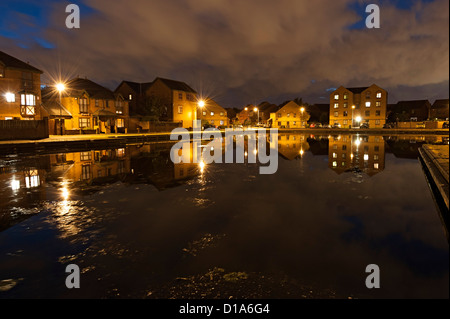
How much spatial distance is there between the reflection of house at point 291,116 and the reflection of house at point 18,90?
70940 mm

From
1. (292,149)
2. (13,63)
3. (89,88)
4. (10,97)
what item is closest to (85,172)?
(292,149)

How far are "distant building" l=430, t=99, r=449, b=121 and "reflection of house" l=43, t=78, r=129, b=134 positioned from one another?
338ft

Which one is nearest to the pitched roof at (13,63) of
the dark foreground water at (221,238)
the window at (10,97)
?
the window at (10,97)

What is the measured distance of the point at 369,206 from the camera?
378 inches

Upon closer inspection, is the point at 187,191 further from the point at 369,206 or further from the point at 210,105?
the point at 210,105

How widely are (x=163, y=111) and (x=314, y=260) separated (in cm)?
5803

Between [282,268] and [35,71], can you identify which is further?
[35,71]

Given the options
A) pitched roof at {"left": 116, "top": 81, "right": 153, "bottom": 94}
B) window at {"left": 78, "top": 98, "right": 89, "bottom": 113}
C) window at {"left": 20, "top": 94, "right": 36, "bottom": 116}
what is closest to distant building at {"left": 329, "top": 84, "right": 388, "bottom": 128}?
pitched roof at {"left": 116, "top": 81, "right": 153, "bottom": 94}

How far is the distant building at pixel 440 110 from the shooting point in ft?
329

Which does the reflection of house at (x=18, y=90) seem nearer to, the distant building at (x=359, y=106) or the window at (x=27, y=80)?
the window at (x=27, y=80)

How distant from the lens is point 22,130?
104 ft

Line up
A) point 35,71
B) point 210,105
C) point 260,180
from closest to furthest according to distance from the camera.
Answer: point 260,180, point 35,71, point 210,105
